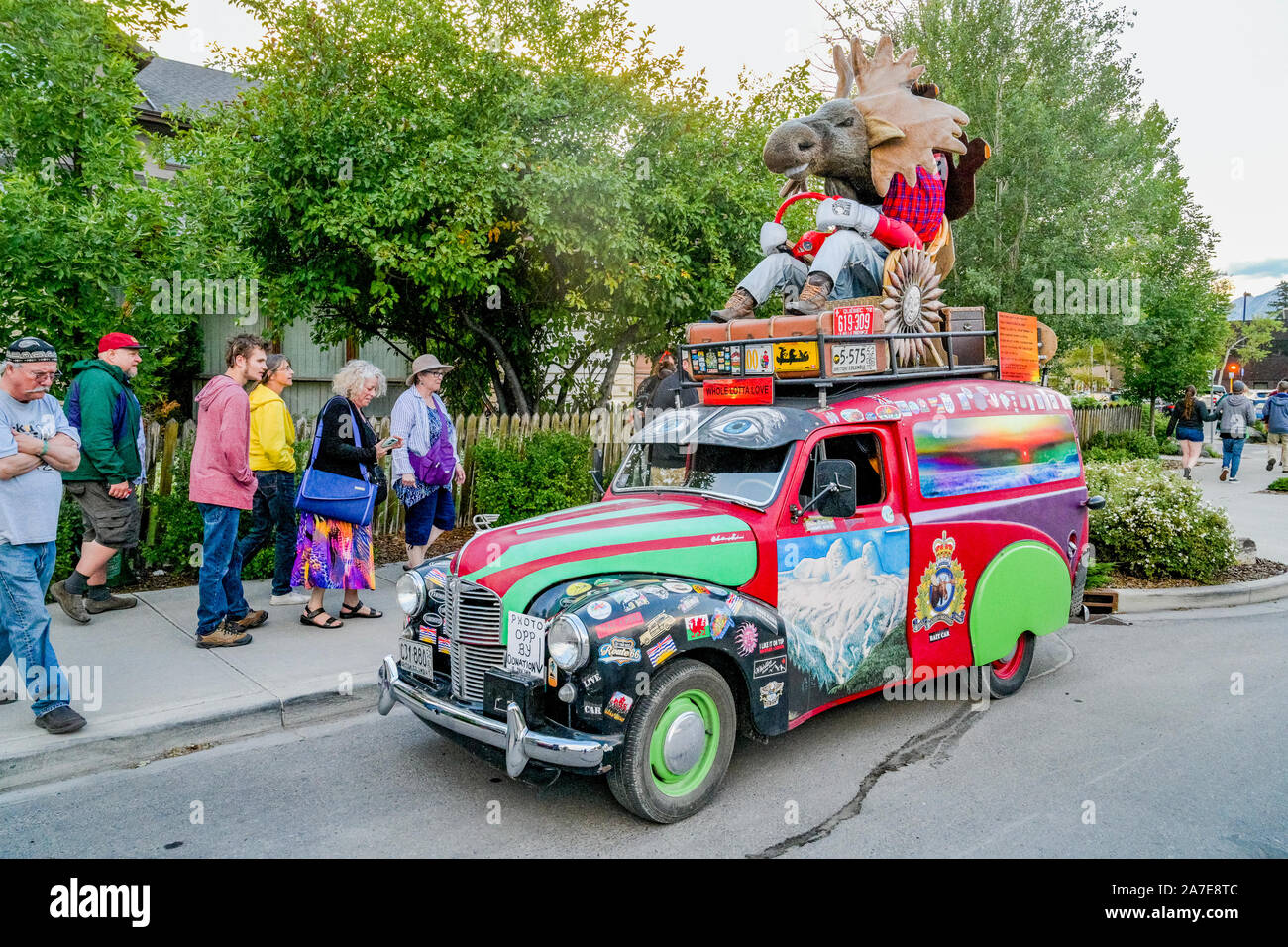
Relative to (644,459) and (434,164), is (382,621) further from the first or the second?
(434,164)

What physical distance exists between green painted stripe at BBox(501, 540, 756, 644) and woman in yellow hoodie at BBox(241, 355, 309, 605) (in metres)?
3.74

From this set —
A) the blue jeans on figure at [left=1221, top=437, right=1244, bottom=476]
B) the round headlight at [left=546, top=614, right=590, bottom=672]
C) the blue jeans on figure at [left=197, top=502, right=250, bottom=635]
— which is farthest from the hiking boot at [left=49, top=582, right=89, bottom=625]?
the blue jeans on figure at [left=1221, top=437, right=1244, bottom=476]

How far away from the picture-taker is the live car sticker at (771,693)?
4254 millimetres

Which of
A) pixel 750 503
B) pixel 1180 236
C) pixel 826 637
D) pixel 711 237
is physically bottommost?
pixel 826 637

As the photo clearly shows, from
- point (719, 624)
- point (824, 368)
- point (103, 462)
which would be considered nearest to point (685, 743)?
point (719, 624)

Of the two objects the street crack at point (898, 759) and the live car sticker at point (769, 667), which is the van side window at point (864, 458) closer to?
the live car sticker at point (769, 667)

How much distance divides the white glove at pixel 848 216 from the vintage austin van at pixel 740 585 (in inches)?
46.8

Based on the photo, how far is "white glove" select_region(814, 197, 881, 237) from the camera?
5.97 meters

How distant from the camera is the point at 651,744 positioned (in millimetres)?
3885

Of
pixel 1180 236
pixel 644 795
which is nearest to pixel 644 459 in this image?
pixel 644 795

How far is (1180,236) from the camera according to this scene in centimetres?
2188

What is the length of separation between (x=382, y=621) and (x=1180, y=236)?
22.4 metres

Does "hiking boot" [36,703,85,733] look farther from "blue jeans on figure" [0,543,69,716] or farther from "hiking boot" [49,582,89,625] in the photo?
"hiking boot" [49,582,89,625]

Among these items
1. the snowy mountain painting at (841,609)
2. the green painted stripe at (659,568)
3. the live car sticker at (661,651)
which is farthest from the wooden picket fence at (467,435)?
the live car sticker at (661,651)
